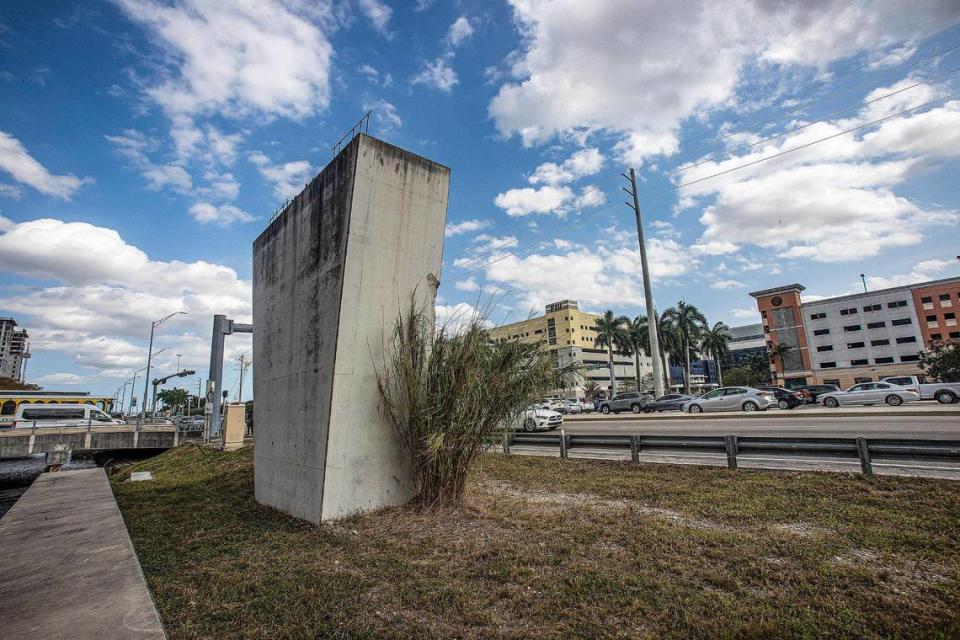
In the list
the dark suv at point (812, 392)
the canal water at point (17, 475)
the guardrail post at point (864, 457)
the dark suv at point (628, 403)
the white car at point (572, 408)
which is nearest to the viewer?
the guardrail post at point (864, 457)

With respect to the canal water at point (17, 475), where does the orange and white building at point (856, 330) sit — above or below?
above

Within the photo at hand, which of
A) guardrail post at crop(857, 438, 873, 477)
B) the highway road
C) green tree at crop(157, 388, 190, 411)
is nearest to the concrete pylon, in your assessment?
guardrail post at crop(857, 438, 873, 477)

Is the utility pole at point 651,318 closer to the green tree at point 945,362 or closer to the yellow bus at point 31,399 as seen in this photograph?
the green tree at point 945,362

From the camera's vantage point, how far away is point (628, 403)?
1350 inches

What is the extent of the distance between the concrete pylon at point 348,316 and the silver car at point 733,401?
22479 mm

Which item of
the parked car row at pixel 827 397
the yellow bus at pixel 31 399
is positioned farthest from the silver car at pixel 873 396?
the yellow bus at pixel 31 399

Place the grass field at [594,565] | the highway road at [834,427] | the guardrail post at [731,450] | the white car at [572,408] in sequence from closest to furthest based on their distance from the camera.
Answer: the grass field at [594,565], the guardrail post at [731,450], the highway road at [834,427], the white car at [572,408]

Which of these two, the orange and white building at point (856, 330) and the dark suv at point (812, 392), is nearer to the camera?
the dark suv at point (812, 392)

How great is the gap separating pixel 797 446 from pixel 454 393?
221 inches

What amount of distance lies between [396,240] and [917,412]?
62.5ft

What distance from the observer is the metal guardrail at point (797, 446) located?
6219mm

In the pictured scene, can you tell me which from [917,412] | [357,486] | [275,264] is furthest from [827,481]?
[917,412]

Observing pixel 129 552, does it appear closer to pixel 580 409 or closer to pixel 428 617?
pixel 428 617

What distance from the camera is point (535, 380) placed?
6.41m
